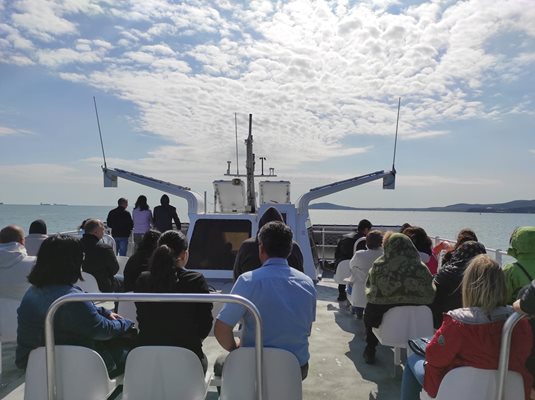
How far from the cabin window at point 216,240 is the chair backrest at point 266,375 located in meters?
5.10

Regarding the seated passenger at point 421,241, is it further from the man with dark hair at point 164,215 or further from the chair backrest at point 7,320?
the man with dark hair at point 164,215

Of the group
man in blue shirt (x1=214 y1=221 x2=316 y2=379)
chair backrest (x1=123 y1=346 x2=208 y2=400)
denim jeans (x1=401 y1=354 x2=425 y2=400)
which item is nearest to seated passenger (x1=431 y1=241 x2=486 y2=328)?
denim jeans (x1=401 y1=354 x2=425 y2=400)

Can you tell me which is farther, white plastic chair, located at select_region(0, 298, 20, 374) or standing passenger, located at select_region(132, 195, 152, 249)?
standing passenger, located at select_region(132, 195, 152, 249)

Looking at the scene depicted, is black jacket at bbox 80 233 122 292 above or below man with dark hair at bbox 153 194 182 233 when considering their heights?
below

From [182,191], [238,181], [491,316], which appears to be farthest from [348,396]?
[238,181]

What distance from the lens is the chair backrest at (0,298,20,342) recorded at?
3.88m

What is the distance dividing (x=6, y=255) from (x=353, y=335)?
13.3 ft

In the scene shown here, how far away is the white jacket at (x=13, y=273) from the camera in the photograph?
157 inches

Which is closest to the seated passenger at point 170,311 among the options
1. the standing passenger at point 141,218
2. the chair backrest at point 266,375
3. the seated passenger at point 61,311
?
the seated passenger at point 61,311

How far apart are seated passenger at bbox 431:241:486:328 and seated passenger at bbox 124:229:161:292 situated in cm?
271

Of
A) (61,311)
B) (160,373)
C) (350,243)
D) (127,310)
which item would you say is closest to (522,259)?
(160,373)

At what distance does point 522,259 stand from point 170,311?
8.73 feet

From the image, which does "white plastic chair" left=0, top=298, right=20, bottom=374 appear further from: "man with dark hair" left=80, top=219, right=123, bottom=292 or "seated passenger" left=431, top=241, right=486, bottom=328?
"seated passenger" left=431, top=241, right=486, bottom=328

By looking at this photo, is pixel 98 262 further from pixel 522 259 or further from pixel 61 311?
pixel 522 259
